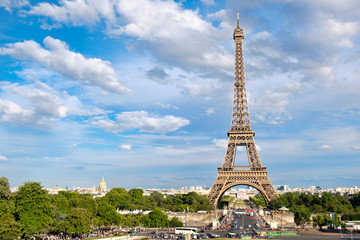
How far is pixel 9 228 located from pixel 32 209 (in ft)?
19.5

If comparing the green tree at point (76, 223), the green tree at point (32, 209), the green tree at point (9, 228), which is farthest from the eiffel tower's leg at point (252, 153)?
the green tree at point (9, 228)

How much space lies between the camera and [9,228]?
48.6 meters

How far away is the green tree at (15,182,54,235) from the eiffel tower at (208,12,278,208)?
191 feet

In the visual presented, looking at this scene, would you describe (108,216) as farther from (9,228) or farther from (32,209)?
(9,228)

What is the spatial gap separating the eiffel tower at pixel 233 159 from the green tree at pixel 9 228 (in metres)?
64.0

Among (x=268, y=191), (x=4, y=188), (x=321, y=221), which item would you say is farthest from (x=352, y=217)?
(x=4, y=188)

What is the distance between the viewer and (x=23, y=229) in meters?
52.7

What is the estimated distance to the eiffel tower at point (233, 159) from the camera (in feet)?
348

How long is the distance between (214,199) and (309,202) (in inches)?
1593

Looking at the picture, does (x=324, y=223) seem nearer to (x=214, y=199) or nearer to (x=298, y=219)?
(x=298, y=219)

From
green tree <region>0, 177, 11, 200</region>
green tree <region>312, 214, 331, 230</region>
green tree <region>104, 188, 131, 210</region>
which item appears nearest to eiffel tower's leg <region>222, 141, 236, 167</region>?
green tree <region>312, 214, 331, 230</region>

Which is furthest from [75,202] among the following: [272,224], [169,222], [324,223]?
[324,223]

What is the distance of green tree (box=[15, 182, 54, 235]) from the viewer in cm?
5319

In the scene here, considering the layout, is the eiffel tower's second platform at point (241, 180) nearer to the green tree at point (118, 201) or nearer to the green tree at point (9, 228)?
the green tree at point (118, 201)
